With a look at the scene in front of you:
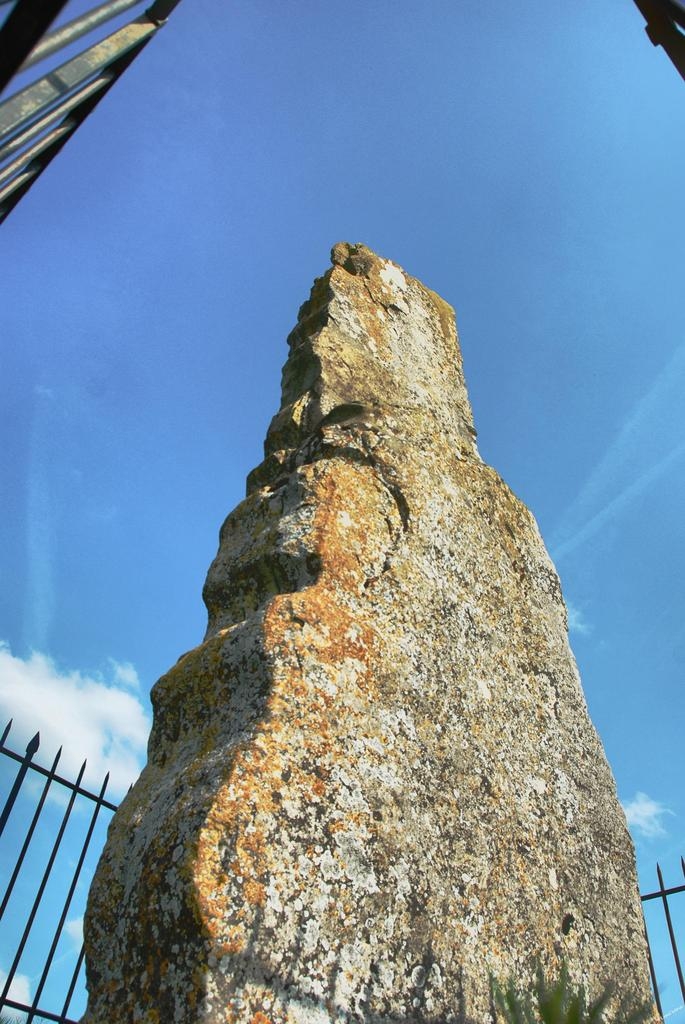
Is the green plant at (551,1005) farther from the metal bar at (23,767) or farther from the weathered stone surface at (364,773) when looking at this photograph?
the metal bar at (23,767)

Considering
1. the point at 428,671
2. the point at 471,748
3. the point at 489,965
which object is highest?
the point at 428,671

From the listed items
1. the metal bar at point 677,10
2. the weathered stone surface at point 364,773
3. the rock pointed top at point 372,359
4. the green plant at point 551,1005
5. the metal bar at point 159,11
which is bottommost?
the green plant at point 551,1005

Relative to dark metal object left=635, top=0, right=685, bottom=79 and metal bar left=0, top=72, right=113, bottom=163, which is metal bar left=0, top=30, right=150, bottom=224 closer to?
metal bar left=0, top=72, right=113, bottom=163

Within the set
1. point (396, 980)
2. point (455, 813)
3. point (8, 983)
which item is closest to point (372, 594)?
point (455, 813)

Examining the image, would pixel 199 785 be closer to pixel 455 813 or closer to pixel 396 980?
pixel 396 980

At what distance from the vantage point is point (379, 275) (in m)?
4.96

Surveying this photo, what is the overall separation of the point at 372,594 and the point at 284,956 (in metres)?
1.21

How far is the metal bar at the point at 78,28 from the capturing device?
1268 mm

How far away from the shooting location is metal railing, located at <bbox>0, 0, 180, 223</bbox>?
944mm

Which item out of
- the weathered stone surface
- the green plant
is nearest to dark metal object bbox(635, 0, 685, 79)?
the weathered stone surface

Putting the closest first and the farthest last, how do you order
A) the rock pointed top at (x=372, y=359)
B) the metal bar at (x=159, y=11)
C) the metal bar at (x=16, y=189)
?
1. the metal bar at (x=16, y=189)
2. the metal bar at (x=159, y=11)
3. the rock pointed top at (x=372, y=359)

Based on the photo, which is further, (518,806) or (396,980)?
(518,806)

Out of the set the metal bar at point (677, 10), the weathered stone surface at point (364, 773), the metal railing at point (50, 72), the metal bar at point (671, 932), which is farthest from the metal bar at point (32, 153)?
the metal bar at point (671, 932)

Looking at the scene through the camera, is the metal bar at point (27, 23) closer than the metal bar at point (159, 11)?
Yes
